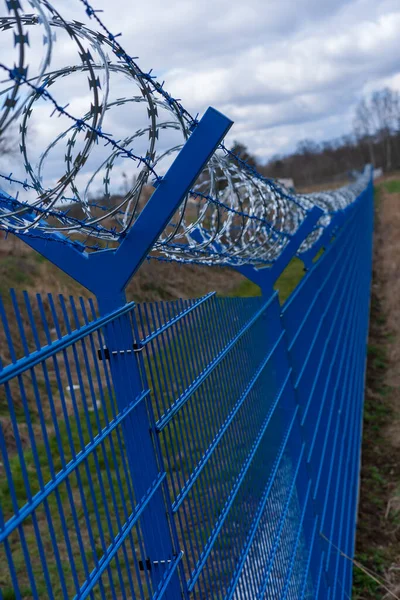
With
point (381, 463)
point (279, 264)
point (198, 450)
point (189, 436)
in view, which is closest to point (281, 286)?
point (381, 463)

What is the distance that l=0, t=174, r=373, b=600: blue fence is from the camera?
1568 millimetres

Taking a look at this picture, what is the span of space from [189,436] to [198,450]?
0.17 metres

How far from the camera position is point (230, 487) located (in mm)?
2633

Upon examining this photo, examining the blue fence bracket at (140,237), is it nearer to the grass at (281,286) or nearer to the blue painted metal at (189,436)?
the blue painted metal at (189,436)

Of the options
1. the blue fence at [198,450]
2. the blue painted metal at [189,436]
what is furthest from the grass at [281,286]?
the blue painted metal at [189,436]

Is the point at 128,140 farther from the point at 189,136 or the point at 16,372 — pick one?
the point at 16,372

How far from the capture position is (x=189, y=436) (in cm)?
257

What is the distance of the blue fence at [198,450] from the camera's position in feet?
5.15

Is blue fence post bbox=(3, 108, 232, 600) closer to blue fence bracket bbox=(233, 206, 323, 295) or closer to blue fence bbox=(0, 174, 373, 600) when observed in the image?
blue fence bbox=(0, 174, 373, 600)

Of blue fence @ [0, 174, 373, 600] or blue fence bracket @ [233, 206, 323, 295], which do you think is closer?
blue fence @ [0, 174, 373, 600]

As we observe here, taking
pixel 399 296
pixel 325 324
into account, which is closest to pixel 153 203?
pixel 325 324

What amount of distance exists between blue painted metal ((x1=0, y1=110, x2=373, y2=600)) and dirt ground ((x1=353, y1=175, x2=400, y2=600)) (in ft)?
1.58

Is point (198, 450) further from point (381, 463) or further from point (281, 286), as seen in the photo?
point (281, 286)

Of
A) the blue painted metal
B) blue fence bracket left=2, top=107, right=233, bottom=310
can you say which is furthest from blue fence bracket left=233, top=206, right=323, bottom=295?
blue fence bracket left=2, top=107, right=233, bottom=310
